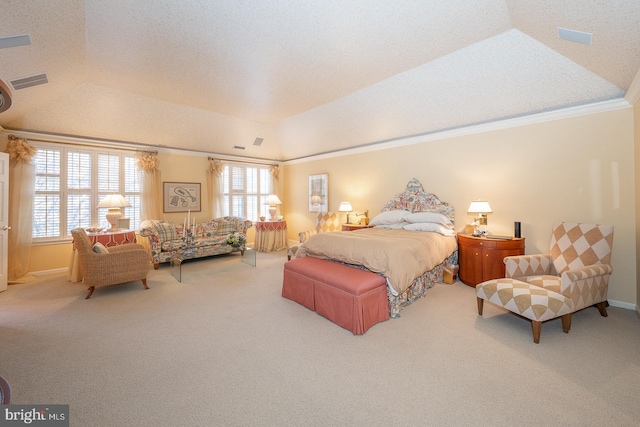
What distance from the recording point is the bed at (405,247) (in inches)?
121

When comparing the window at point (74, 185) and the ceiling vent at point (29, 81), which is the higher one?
the ceiling vent at point (29, 81)

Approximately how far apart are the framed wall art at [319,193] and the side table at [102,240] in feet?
13.8

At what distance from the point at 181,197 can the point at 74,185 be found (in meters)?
1.94

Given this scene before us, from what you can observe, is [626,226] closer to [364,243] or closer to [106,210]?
[364,243]

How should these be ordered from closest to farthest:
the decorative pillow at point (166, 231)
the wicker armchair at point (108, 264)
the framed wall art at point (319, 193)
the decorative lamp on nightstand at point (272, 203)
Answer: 1. the wicker armchair at point (108, 264)
2. the decorative pillow at point (166, 231)
3. the framed wall art at point (319, 193)
4. the decorative lamp on nightstand at point (272, 203)

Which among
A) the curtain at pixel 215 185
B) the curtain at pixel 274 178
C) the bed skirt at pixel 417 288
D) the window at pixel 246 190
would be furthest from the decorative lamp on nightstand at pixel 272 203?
the bed skirt at pixel 417 288

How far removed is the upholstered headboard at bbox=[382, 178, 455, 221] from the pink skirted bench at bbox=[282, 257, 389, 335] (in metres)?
2.56

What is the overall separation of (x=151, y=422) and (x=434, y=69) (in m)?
4.90

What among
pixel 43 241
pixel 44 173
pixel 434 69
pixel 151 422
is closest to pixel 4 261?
pixel 43 241

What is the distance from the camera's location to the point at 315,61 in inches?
147

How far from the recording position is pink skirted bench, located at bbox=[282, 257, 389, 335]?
9.10 feet

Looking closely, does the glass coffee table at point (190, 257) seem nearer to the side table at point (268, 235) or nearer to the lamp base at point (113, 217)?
the side table at point (268, 235)

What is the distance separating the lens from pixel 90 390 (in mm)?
1936

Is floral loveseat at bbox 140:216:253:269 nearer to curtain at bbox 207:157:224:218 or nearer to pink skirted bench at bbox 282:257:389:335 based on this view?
curtain at bbox 207:157:224:218
